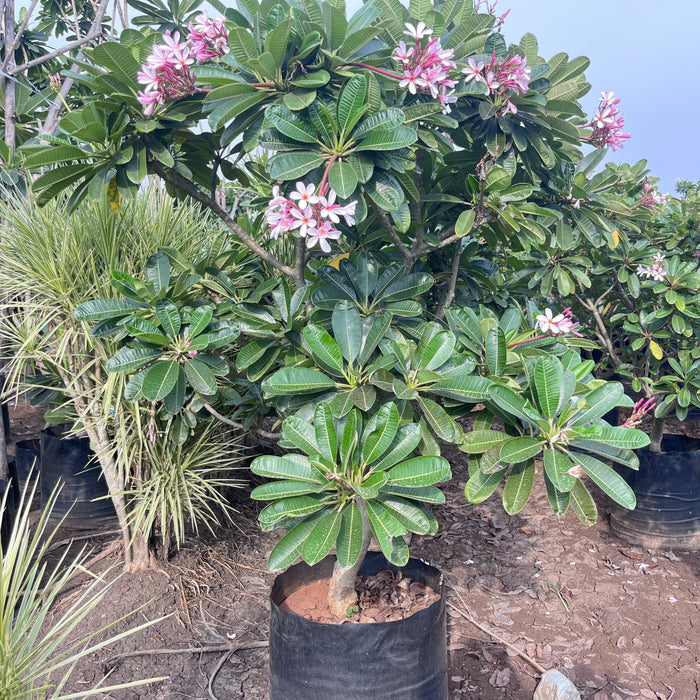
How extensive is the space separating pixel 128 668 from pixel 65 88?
245cm

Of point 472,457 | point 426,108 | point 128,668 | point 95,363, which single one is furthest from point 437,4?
point 128,668

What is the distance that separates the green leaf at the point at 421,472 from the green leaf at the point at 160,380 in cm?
59

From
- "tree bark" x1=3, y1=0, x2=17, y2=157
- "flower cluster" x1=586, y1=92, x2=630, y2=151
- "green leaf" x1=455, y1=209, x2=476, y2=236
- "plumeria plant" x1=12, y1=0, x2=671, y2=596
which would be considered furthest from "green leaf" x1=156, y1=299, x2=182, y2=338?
"tree bark" x1=3, y1=0, x2=17, y2=157

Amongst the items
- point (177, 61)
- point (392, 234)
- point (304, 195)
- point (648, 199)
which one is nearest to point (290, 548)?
point (304, 195)

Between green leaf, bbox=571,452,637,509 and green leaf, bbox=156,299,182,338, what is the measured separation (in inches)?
36.9

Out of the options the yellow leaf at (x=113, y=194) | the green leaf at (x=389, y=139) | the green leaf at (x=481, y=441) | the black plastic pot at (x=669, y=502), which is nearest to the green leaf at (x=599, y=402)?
the green leaf at (x=481, y=441)

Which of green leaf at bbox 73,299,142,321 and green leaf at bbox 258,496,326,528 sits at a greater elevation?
green leaf at bbox 73,299,142,321

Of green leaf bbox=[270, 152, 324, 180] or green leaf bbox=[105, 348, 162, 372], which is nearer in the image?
green leaf bbox=[270, 152, 324, 180]

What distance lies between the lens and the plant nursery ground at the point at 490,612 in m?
1.88

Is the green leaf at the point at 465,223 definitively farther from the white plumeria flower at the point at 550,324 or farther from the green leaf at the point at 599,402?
the green leaf at the point at 599,402

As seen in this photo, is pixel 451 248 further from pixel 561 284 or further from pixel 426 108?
pixel 426 108

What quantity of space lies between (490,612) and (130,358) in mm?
1683

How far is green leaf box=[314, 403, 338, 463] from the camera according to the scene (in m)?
1.11

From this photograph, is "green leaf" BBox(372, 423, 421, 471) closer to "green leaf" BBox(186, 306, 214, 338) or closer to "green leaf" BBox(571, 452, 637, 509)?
"green leaf" BBox(571, 452, 637, 509)
